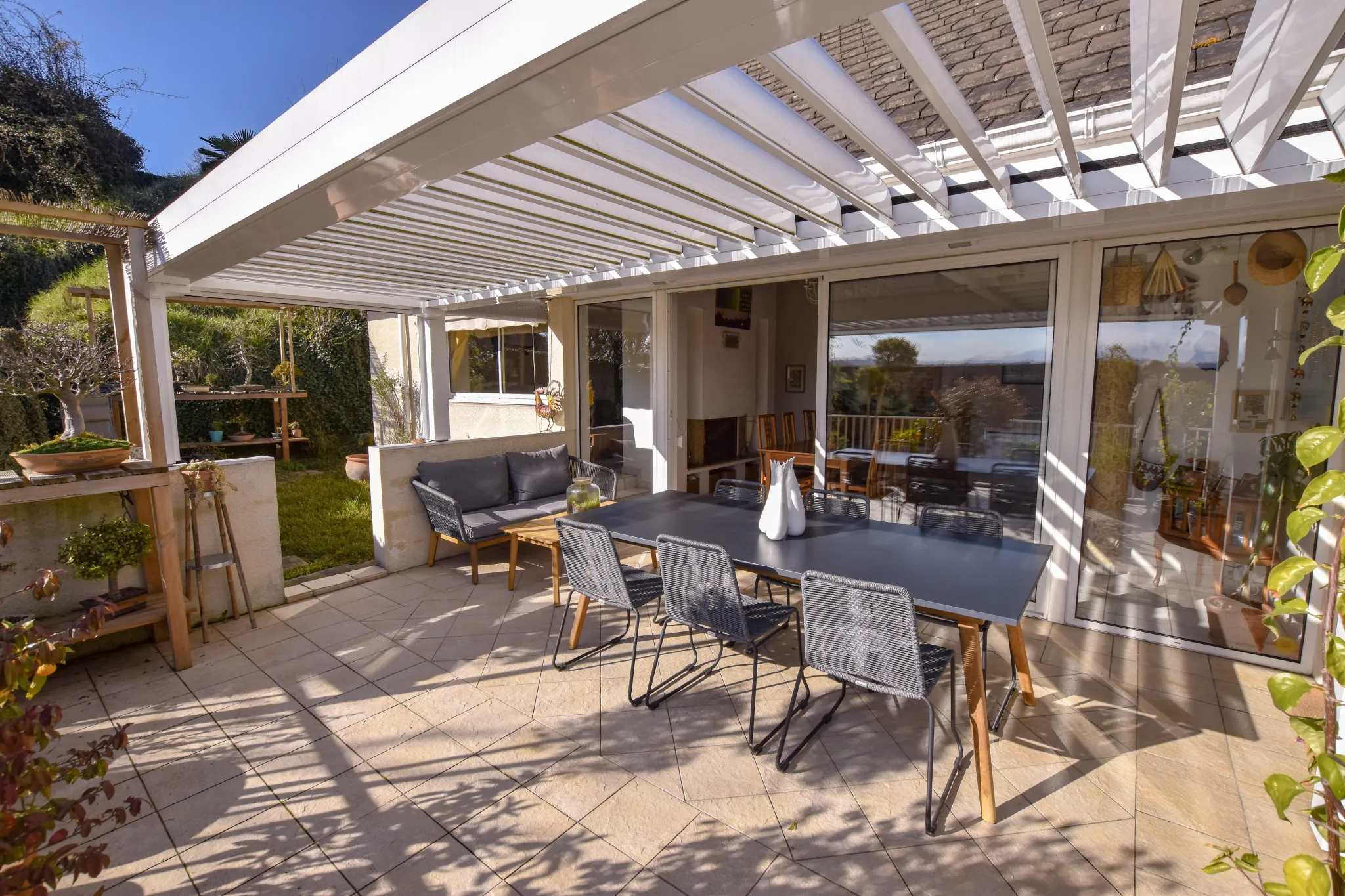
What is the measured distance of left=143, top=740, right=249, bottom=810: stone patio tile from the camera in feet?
8.14

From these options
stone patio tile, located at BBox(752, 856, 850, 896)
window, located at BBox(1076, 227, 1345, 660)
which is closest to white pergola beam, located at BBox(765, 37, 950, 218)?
window, located at BBox(1076, 227, 1345, 660)

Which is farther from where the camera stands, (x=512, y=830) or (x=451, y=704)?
(x=451, y=704)

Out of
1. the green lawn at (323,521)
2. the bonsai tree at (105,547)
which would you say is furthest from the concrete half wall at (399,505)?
the bonsai tree at (105,547)

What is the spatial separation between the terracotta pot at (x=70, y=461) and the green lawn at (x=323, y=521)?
1986 mm

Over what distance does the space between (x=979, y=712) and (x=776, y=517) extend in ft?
4.22

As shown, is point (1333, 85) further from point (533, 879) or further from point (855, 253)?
point (533, 879)

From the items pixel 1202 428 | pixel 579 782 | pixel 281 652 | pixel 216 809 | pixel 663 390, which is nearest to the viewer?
pixel 216 809

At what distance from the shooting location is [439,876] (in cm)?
207

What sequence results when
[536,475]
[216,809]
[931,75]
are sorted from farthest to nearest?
[536,475], [216,809], [931,75]

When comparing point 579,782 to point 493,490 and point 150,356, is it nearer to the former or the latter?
point 493,490

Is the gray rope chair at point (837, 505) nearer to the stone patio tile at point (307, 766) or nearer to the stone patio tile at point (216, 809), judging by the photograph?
the stone patio tile at point (307, 766)

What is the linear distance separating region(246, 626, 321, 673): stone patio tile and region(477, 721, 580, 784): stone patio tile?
168 cm

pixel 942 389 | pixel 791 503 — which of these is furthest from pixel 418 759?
pixel 942 389

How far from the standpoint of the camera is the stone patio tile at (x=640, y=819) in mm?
2191
